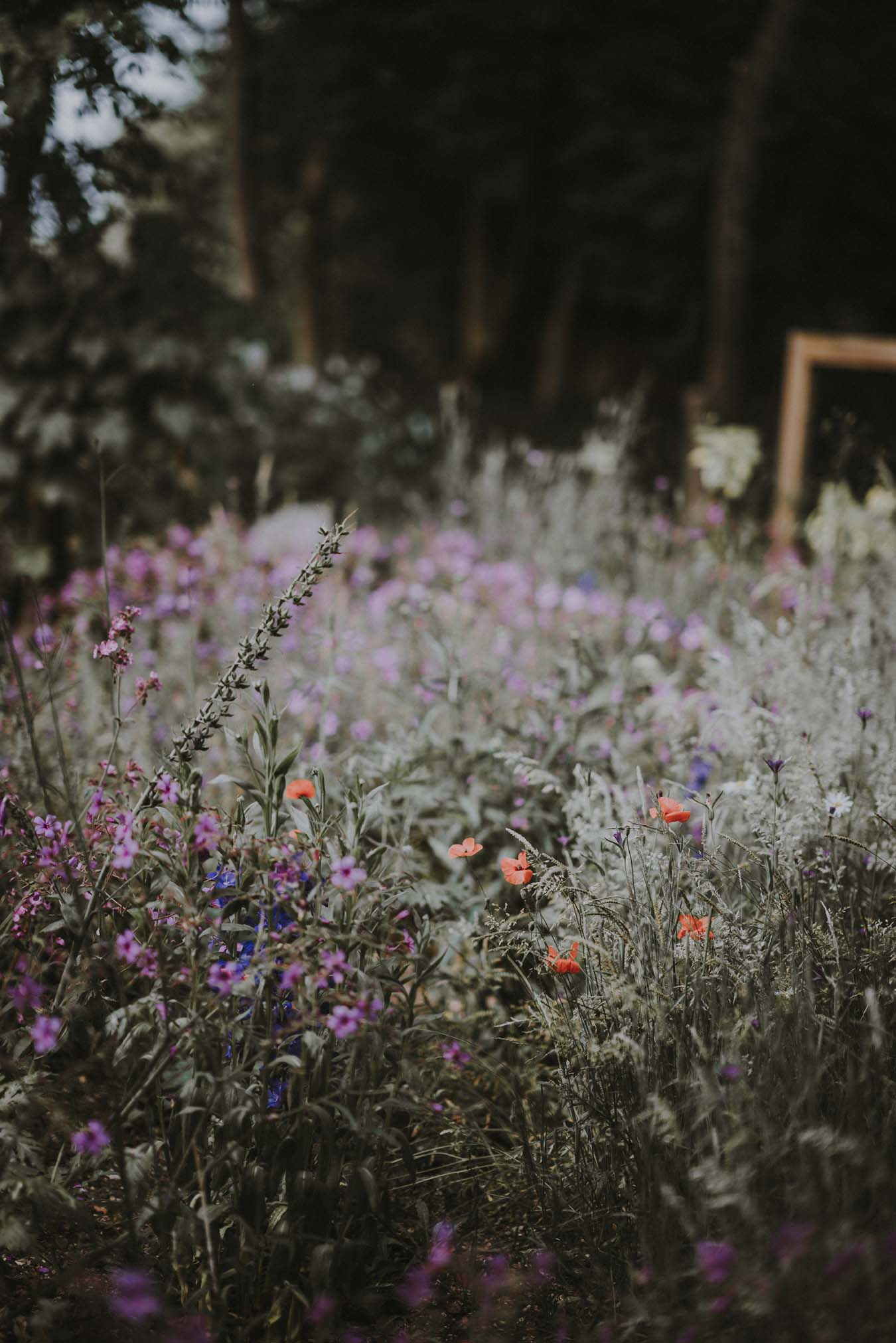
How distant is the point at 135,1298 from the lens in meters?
1.35

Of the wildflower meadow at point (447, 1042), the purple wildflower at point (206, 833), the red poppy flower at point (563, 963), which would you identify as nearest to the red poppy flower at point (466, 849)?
the wildflower meadow at point (447, 1042)

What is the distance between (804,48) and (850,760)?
446 inches

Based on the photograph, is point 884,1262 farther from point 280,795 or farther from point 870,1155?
point 280,795

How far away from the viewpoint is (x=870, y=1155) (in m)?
1.26

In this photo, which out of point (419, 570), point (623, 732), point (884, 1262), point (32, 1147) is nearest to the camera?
point (884, 1262)

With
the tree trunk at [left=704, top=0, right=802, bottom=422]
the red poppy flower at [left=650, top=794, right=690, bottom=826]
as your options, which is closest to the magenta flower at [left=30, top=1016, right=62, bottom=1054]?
the red poppy flower at [left=650, top=794, right=690, bottom=826]

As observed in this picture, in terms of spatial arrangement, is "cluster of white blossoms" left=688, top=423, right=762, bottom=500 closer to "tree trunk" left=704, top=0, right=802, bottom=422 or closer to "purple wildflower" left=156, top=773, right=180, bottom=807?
"tree trunk" left=704, top=0, right=802, bottom=422

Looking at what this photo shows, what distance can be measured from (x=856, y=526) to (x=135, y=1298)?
3.41 metres

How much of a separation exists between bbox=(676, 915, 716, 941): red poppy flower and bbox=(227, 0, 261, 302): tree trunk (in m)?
9.99

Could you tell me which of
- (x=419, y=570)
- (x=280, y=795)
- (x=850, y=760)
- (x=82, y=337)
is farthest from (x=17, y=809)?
(x=82, y=337)

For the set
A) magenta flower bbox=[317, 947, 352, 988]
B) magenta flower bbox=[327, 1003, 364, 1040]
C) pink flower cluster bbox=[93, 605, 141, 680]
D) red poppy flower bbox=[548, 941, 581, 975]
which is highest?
pink flower cluster bbox=[93, 605, 141, 680]

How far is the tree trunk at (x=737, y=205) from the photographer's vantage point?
691 centimetres

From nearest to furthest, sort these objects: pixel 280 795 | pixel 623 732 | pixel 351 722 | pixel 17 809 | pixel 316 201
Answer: pixel 280 795
pixel 17 809
pixel 623 732
pixel 351 722
pixel 316 201

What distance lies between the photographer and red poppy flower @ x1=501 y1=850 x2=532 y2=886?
1.69 meters
